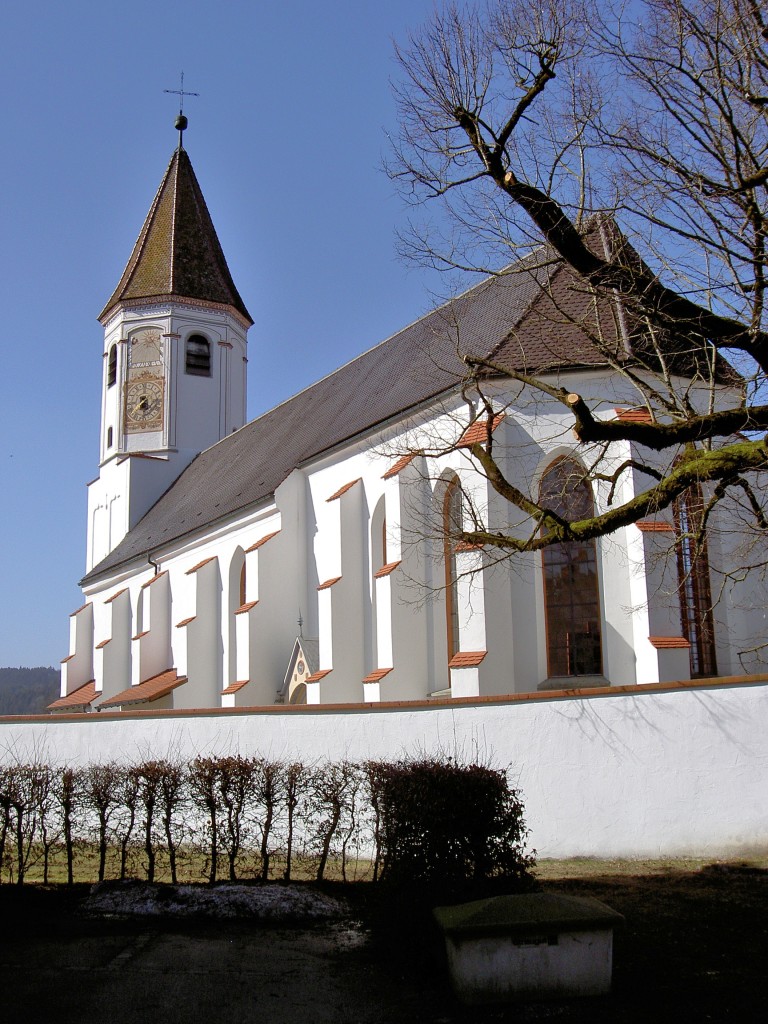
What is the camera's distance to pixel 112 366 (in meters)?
39.7

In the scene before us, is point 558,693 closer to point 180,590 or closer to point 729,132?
point 729,132

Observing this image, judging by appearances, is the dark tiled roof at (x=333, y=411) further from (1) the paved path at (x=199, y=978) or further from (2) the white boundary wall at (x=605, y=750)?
(1) the paved path at (x=199, y=978)

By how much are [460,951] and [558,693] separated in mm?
6391

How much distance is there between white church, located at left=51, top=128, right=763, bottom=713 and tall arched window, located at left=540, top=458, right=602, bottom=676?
34 millimetres

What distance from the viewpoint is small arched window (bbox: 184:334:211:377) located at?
38312mm

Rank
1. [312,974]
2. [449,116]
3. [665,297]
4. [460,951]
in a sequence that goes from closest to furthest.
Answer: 1. [460,951]
2. [312,974]
3. [665,297]
4. [449,116]

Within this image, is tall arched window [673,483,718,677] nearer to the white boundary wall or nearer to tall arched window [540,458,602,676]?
tall arched window [540,458,602,676]

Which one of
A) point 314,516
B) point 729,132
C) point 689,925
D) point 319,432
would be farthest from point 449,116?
point 319,432

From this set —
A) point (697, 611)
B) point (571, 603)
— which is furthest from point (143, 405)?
point (697, 611)

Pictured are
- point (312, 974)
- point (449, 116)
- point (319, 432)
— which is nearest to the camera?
point (312, 974)

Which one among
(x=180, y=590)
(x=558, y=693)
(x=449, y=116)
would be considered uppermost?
(x=449, y=116)

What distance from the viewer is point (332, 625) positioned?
21922 mm

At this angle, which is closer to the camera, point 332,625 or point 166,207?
point 332,625

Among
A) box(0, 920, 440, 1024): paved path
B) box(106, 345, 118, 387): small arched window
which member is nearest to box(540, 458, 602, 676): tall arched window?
box(0, 920, 440, 1024): paved path
